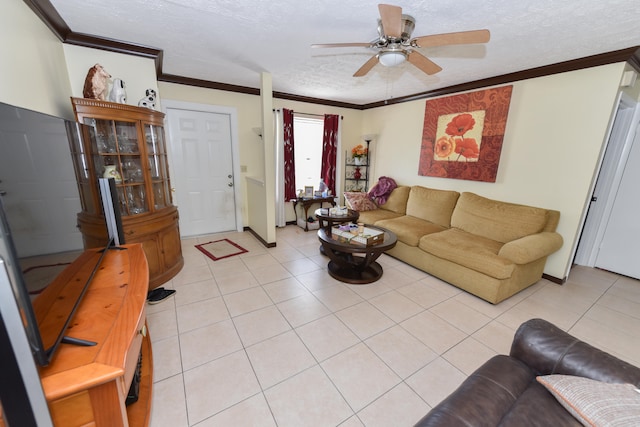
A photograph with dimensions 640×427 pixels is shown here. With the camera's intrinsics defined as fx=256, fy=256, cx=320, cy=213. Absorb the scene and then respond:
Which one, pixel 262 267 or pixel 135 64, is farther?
pixel 262 267

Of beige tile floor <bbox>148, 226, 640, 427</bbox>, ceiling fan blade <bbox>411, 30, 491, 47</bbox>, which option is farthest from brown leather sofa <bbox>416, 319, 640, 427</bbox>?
ceiling fan blade <bbox>411, 30, 491, 47</bbox>

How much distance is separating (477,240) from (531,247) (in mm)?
507

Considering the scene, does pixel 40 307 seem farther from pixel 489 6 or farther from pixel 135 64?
pixel 489 6

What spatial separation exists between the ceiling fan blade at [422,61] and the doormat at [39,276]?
94.0 inches

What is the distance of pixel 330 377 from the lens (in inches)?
63.7

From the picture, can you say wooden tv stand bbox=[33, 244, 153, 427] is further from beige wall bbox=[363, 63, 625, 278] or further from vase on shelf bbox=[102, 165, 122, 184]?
beige wall bbox=[363, 63, 625, 278]

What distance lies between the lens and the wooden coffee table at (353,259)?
2574 millimetres

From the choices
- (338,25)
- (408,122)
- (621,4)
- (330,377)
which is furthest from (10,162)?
(408,122)

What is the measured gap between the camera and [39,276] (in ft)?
2.89

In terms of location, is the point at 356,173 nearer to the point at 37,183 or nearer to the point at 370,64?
the point at 370,64

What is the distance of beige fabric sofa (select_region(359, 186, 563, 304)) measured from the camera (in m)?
2.40

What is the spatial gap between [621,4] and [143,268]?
342cm

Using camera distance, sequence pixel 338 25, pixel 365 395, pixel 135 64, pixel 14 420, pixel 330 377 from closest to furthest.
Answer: pixel 14 420 < pixel 365 395 < pixel 330 377 < pixel 338 25 < pixel 135 64

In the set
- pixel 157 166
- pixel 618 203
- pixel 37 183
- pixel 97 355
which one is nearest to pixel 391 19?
pixel 37 183
